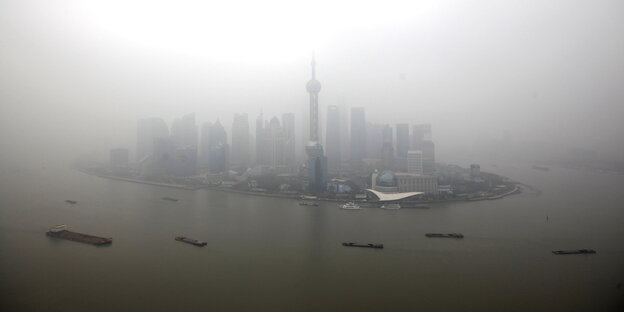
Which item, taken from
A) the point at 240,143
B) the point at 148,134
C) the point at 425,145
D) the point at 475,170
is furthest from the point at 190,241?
the point at 475,170

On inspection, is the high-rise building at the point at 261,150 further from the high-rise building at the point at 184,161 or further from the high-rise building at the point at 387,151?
the high-rise building at the point at 387,151

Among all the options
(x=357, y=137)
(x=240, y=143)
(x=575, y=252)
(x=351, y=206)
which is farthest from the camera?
Answer: (x=357, y=137)

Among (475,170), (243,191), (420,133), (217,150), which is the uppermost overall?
(420,133)

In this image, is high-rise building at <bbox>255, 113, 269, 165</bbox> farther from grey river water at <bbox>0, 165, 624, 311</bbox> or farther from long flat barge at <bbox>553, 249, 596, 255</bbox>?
long flat barge at <bbox>553, 249, 596, 255</bbox>

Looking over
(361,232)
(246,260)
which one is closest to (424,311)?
(246,260)

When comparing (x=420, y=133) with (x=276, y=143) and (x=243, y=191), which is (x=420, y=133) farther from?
(x=243, y=191)

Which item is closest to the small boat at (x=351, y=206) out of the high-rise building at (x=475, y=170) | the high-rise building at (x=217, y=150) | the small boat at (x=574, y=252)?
the small boat at (x=574, y=252)
